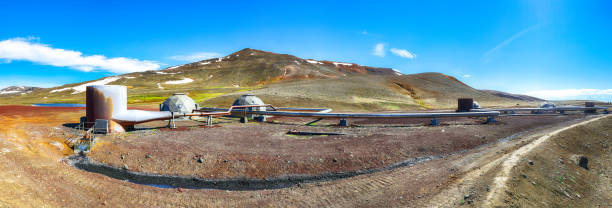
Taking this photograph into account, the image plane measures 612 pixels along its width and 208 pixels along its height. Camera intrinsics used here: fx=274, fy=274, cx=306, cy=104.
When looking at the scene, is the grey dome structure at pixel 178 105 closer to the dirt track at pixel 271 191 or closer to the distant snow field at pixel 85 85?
the dirt track at pixel 271 191

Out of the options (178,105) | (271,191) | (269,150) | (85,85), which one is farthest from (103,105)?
(85,85)

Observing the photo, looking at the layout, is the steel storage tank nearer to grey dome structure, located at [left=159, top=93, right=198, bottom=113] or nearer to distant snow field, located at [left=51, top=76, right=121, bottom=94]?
grey dome structure, located at [left=159, top=93, right=198, bottom=113]

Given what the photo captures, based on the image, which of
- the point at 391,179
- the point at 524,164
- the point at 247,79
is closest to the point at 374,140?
the point at 391,179

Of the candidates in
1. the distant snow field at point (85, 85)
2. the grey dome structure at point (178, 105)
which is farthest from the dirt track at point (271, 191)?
the distant snow field at point (85, 85)

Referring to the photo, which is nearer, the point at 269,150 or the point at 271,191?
the point at 271,191

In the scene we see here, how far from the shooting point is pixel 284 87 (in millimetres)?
62500

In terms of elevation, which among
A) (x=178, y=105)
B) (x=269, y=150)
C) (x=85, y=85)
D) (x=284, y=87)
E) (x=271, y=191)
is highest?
(x=85, y=85)

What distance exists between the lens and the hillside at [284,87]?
1930 inches

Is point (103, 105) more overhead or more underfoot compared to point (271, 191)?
more overhead

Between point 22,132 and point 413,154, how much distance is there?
18471 mm

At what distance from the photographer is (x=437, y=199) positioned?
5.86 meters

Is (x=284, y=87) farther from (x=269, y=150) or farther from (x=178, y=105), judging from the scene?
(x=269, y=150)

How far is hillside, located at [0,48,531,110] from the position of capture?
49.0m

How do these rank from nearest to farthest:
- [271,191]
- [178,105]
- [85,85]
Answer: [271,191], [178,105], [85,85]
